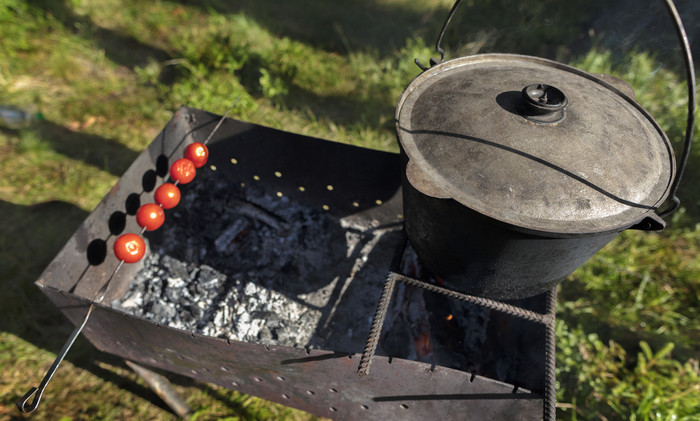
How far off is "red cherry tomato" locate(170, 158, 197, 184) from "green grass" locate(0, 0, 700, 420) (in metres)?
1.57

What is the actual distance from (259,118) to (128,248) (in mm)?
2828

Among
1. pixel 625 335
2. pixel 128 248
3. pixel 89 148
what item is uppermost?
pixel 89 148

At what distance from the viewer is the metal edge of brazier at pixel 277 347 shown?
1808 mm

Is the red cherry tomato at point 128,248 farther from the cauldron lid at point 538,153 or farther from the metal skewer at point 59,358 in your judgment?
the cauldron lid at point 538,153

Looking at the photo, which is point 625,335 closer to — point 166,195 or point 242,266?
point 242,266

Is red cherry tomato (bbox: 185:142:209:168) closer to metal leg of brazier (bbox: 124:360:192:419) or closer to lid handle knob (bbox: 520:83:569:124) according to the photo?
metal leg of brazier (bbox: 124:360:192:419)

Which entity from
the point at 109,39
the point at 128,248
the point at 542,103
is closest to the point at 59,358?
the point at 128,248

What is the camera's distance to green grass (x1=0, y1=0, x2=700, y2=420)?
284 centimetres

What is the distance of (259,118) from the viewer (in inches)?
182

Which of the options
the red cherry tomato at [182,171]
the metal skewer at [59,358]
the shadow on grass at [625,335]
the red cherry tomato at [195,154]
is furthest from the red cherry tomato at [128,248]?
the shadow on grass at [625,335]

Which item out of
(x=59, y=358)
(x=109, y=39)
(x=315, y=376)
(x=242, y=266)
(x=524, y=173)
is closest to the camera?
(x=524, y=173)

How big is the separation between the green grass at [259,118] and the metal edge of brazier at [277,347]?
814mm

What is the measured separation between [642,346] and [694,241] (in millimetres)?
1656

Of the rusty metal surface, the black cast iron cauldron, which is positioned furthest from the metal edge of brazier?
the black cast iron cauldron
